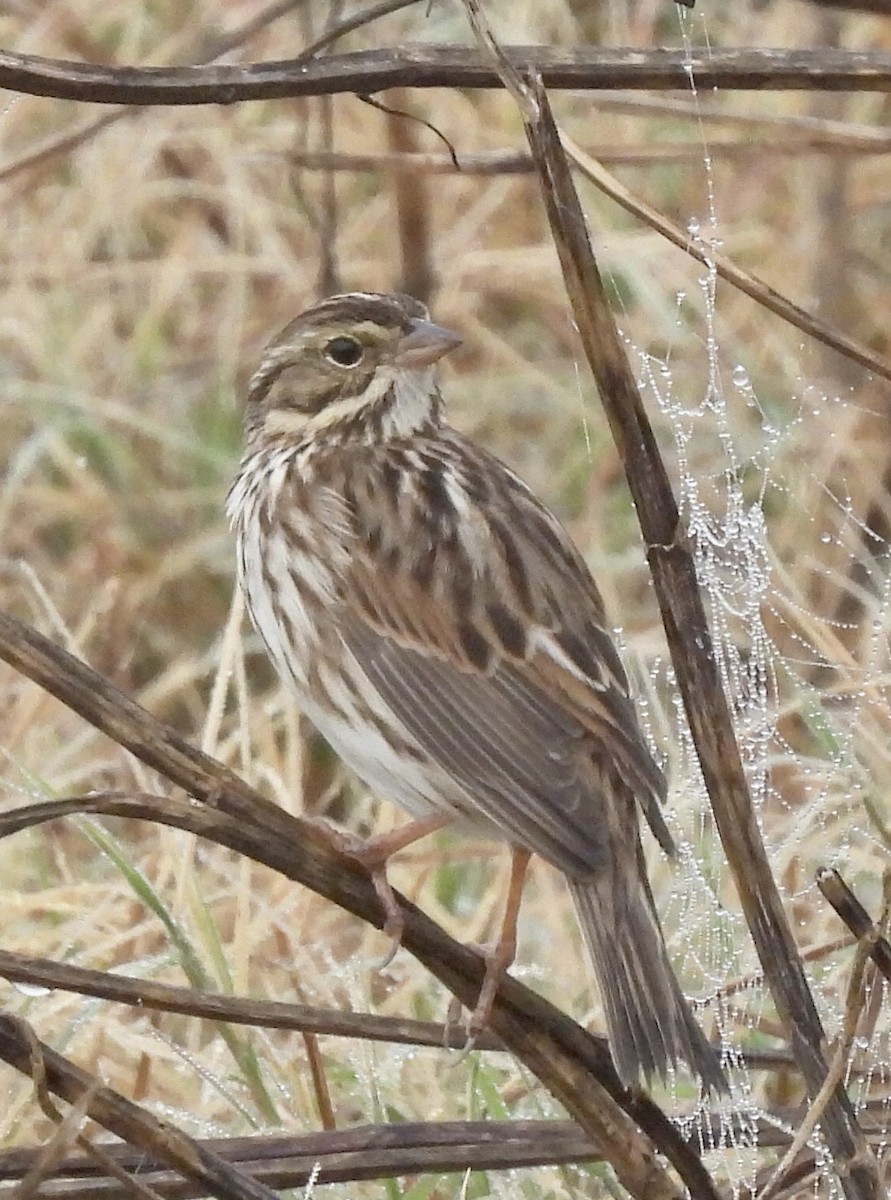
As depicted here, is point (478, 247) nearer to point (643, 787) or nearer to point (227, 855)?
point (227, 855)

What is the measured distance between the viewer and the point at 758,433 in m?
4.25

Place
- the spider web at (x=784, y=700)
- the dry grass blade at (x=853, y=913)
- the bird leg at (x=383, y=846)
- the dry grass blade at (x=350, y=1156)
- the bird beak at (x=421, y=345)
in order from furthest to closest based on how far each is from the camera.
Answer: the bird beak at (x=421, y=345)
the spider web at (x=784, y=700)
the bird leg at (x=383, y=846)
the dry grass blade at (x=350, y=1156)
the dry grass blade at (x=853, y=913)

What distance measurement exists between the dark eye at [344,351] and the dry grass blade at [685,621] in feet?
4.00

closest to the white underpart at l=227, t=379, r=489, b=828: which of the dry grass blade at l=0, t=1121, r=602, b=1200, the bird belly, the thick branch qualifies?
the bird belly

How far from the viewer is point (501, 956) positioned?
2139 millimetres

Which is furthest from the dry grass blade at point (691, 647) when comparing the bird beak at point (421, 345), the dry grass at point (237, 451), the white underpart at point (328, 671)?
the bird beak at point (421, 345)

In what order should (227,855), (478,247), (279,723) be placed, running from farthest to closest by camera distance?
(478,247)
(279,723)
(227,855)

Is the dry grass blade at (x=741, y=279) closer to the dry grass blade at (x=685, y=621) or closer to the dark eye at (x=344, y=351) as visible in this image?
the dry grass blade at (x=685, y=621)

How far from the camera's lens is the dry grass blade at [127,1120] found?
1.62 m

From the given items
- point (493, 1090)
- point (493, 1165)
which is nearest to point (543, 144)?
point (493, 1165)

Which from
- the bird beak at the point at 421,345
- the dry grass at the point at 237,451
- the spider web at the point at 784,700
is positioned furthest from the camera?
the dry grass at the point at 237,451

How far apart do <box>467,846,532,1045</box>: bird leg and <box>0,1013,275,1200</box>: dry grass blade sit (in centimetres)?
28

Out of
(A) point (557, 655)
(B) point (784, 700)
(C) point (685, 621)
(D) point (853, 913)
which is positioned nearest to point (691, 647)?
(C) point (685, 621)

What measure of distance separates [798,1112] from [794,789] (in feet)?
→ 4.90
